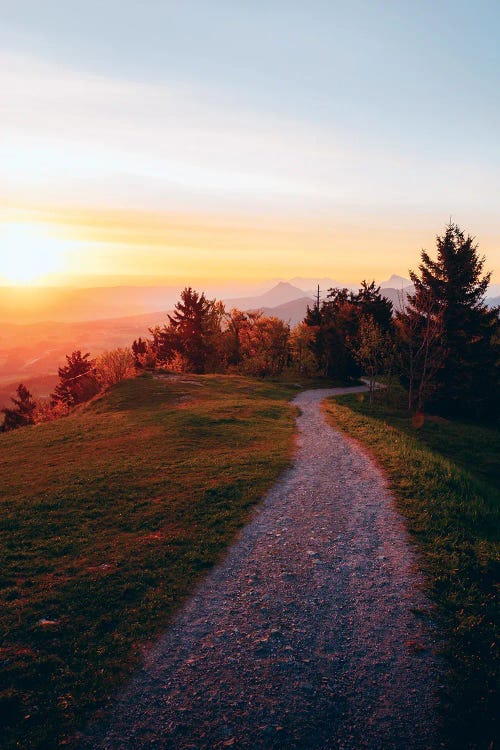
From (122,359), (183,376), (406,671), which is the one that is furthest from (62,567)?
(122,359)

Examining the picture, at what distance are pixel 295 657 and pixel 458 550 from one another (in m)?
6.33

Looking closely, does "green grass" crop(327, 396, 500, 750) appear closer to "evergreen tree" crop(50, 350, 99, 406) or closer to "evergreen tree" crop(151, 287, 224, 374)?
"evergreen tree" crop(50, 350, 99, 406)

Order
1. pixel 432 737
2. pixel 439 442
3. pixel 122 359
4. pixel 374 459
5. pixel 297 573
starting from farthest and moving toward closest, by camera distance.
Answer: pixel 122 359 → pixel 439 442 → pixel 374 459 → pixel 297 573 → pixel 432 737

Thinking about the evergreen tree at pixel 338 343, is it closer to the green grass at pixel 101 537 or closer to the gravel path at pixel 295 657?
the green grass at pixel 101 537

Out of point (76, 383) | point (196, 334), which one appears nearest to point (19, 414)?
point (76, 383)

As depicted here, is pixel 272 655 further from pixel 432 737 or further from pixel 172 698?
pixel 432 737

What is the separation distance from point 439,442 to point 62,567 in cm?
2324

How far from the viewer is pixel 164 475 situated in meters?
18.9

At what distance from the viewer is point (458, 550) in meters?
12.2

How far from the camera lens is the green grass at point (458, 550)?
24.1 feet

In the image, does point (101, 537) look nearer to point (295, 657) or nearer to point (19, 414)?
point (295, 657)

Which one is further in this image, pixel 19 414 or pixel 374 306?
pixel 19 414

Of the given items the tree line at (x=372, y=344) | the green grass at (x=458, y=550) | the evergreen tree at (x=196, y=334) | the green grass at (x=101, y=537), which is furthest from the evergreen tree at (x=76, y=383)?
the green grass at (x=458, y=550)

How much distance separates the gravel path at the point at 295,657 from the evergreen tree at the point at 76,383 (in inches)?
1600
